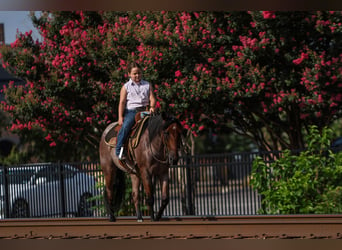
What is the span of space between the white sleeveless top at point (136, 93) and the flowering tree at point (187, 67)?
16.7ft

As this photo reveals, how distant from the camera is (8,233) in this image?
32.7ft

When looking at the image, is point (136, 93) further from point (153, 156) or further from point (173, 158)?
point (173, 158)

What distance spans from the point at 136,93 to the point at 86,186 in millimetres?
6693

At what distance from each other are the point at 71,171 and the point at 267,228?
26.4 ft

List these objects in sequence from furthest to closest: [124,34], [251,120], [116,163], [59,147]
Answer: [59,147], [251,120], [124,34], [116,163]

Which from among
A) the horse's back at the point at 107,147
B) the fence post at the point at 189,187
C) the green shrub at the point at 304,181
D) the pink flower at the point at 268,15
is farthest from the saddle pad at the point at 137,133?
the pink flower at the point at 268,15

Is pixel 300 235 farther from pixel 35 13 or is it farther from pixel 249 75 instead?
pixel 35 13

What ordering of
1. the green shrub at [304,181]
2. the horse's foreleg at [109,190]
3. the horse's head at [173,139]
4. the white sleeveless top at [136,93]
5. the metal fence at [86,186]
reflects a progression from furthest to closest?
the metal fence at [86,186], the green shrub at [304,181], the horse's foreleg at [109,190], the white sleeveless top at [136,93], the horse's head at [173,139]

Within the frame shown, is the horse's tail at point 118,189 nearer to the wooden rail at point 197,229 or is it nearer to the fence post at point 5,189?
the wooden rail at point 197,229

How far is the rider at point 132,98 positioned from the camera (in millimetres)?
9484

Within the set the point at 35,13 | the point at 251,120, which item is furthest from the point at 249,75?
the point at 35,13

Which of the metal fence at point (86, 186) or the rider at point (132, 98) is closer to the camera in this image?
the rider at point (132, 98)

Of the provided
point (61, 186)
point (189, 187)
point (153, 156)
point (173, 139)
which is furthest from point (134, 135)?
point (61, 186)

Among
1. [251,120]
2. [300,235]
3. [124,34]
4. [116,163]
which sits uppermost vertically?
[124,34]
